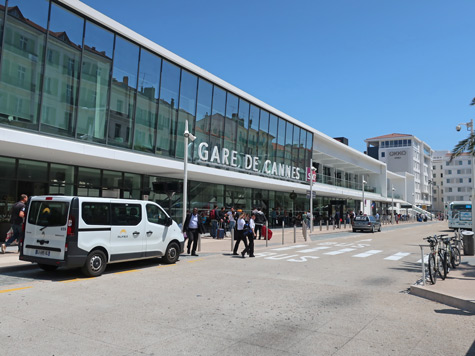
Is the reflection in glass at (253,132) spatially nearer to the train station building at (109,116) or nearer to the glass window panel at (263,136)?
the train station building at (109,116)

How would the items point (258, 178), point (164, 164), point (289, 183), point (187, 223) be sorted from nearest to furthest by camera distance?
1. point (187, 223)
2. point (164, 164)
3. point (258, 178)
4. point (289, 183)

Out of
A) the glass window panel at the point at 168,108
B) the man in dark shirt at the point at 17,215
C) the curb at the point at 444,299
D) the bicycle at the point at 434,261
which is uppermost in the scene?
the glass window panel at the point at 168,108

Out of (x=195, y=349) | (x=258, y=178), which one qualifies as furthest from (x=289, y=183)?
(x=195, y=349)

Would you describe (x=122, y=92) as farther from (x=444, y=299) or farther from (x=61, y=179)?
(x=444, y=299)

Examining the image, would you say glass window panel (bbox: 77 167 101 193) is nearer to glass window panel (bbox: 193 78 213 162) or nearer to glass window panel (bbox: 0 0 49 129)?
glass window panel (bbox: 0 0 49 129)

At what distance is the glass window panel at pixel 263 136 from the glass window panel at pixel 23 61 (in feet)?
57.4

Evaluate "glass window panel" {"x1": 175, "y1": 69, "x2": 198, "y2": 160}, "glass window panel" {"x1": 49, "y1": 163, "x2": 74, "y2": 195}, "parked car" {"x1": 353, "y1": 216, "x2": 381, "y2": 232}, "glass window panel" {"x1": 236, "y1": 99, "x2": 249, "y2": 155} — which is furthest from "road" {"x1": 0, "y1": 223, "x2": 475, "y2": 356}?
"parked car" {"x1": 353, "y1": 216, "x2": 381, "y2": 232}

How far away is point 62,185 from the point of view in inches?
696

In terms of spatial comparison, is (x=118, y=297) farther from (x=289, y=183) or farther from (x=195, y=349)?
(x=289, y=183)

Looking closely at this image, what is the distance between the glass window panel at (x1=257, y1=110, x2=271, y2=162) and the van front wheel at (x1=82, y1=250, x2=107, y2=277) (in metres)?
20.4

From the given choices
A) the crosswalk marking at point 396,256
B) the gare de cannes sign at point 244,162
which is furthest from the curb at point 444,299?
the gare de cannes sign at point 244,162

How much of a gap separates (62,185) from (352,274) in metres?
13.3

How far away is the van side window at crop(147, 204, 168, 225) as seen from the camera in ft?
37.6

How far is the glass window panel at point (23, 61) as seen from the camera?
44.8 ft
